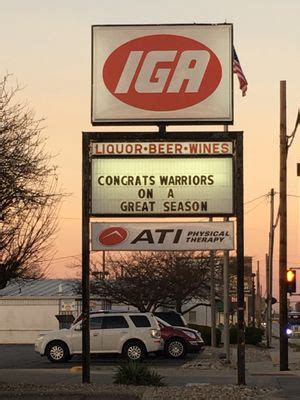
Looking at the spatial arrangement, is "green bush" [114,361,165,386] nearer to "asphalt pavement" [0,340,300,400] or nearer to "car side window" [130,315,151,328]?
"asphalt pavement" [0,340,300,400]

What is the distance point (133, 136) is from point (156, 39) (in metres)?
1.96

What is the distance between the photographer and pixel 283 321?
2744 centimetres

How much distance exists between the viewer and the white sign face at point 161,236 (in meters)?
16.6

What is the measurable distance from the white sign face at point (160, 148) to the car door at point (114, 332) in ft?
46.8

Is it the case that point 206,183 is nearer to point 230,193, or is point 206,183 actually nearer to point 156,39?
point 230,193

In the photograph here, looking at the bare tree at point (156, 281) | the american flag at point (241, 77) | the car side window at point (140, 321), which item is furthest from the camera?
the bare tree at point (156, 281)

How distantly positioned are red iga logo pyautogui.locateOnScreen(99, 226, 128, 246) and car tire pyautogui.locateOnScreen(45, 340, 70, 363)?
1441 cm

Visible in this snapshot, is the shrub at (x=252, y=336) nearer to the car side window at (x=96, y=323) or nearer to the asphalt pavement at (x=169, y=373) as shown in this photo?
the asphalt pavement at (x=169, y=373)

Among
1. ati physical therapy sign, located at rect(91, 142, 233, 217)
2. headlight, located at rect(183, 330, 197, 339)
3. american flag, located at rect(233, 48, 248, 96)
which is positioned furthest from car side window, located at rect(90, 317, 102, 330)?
ati physical therapy sign, located at rect(91, 142, 233, 217)

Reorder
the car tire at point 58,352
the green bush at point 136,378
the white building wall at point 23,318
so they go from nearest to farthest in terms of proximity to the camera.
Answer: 1. the green bush at point 136,378
2. the car tire at point 58,352
3. the white building wall at point 23,318

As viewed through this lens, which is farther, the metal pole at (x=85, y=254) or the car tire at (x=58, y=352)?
the car tire at (x=58, y=352)

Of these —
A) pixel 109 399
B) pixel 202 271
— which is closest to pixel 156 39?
pixel 109 399

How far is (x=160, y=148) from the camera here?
16.7m

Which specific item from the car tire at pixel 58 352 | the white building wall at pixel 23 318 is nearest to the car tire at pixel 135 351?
the car tire at pixel 58 352
